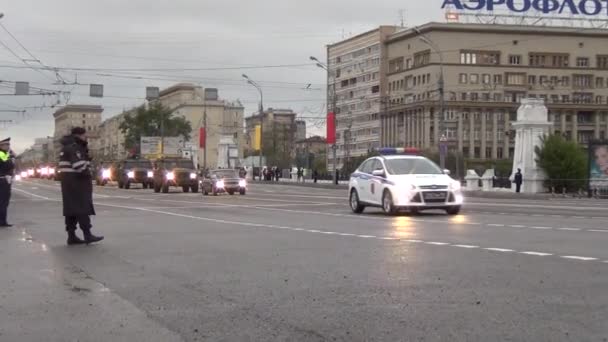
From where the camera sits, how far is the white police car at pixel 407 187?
1995 cm

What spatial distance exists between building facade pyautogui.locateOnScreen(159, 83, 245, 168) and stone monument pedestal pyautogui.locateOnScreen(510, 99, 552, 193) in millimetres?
100674

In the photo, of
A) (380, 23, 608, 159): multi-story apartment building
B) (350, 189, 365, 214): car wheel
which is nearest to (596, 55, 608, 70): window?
(380, 23, 608, 159): multi-story apartment building

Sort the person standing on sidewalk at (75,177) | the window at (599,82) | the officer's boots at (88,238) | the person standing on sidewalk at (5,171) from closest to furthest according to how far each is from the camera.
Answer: the person standing on sidewalk at (75,177), the officer's boots at (88,238), the person standing on sidewalk at (5,171), the window at (599,82)

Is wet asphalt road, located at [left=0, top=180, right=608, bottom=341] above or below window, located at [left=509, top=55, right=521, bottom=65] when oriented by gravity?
below

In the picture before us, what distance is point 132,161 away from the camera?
56906 millimetres

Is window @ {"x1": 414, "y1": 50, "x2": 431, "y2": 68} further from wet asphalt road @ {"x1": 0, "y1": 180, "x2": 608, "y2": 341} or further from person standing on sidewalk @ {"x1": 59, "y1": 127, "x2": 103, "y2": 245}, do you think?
person standing on sidewalk @ {"x1": 59, "y1": 127, "x2": 103, "y2": 245}

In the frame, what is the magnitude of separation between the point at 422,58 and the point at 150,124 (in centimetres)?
5190

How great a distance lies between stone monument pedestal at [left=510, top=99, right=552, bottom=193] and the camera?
46594 mm

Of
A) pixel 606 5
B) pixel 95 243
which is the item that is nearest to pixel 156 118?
pixel 606 5

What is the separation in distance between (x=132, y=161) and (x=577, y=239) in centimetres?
4680

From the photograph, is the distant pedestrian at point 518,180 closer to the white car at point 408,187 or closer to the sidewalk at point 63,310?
the white car at point 408,187

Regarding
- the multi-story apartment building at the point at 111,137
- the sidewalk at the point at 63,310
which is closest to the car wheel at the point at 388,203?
the sidewalk at the point at 63,310

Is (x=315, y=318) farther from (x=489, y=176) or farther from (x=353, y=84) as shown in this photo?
(x=353, y=84)

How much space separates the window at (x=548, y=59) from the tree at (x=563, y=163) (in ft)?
214
